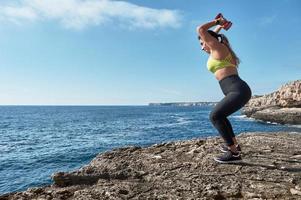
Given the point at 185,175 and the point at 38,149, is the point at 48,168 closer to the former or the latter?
the point at 38,149

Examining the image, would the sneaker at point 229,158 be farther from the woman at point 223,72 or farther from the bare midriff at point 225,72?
the bare midriff at point 225,72

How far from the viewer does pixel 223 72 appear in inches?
291

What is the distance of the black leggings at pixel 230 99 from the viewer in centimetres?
730

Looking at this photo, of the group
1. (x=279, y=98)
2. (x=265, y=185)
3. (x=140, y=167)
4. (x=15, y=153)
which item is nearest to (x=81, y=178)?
(x=140, y=167)

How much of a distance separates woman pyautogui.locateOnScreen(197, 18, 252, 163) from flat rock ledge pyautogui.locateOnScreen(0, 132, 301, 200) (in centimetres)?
112

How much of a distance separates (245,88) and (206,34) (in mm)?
1408

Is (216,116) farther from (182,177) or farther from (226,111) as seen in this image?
(182,177)

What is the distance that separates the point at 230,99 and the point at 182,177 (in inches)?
Result: 75.9

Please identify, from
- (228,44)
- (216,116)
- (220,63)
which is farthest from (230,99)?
(228,44)

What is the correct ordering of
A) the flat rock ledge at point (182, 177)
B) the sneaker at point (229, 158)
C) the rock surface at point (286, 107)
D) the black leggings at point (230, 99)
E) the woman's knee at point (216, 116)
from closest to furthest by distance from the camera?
1. the flat rock ledge at point (182, 177)
2. the black leggings at point (230, 99)
3. the woman's knee at point (216, 116)
4. the sneaker at point (229, 158)
5. the rock surface at point (286, 107)

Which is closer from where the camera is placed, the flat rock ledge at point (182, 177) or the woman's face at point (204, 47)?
the flat rock ledge at point (182, 177)

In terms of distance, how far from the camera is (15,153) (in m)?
37.7

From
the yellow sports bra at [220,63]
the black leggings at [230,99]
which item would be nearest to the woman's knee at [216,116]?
the black leggings at [230,99]

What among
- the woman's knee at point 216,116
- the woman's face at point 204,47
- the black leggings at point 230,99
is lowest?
the woman's knee at point 216,116
